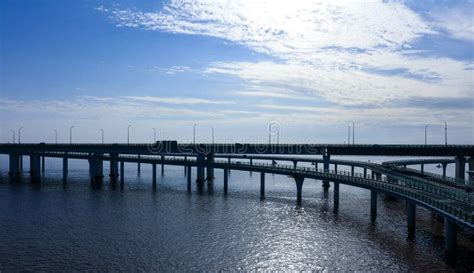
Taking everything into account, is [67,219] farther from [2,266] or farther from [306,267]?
[306,267]

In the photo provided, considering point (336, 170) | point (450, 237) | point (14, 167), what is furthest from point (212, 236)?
point (14, 167)

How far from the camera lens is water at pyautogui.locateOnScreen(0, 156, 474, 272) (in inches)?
1667

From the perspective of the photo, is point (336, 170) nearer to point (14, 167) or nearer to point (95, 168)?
point (95, 168)

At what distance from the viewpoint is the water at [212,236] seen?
139 feet

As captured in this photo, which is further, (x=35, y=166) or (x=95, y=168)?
(x=35, y=166)

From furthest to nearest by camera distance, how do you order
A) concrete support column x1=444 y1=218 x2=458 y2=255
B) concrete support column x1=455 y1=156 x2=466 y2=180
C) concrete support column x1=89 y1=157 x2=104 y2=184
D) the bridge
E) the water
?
concrete support column x1=89 y1=157 x2=104 y2=184 → concrete support column x1=455 y1=156 x2=466 y2=180 → the bridge → concrete support column x1=444 y1=218 x2=458 y2=255 → the water

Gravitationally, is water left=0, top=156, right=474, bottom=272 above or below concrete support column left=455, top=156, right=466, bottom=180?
below

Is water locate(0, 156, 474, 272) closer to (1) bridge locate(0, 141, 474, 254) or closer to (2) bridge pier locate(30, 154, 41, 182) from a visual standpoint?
(1) bridge locate(0, 141, 474, 254)

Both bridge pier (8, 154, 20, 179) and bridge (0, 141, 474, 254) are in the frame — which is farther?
bridge pier (8, 154, 20, 179)

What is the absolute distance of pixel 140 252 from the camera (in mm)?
45750

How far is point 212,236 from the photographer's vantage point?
175ft

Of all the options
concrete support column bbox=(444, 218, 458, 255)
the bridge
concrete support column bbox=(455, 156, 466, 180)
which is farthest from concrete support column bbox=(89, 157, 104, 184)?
concrete support column bbox=(455, 156, 466, 180)

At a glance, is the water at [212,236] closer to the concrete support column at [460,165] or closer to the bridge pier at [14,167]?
the concrete support column at [460,165]

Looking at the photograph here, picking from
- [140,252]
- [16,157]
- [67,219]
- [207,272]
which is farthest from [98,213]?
[16,157]
